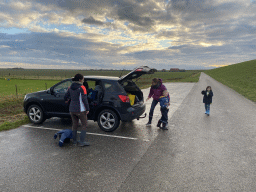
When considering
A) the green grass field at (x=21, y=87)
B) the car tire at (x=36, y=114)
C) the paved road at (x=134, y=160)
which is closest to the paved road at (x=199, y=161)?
the paved road at (x=134, y=160)

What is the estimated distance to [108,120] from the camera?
6.12m

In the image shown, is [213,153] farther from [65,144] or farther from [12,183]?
[12,183]

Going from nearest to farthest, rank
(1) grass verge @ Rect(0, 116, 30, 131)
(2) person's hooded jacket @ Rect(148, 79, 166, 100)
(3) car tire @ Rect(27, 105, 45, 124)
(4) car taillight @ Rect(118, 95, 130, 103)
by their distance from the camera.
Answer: (4) car taillight @ Rect(118, 95, 130, 103) < (1) grass verge @ Rect(0, 116, 30, 131) < (2) person's hooded jacket @ Rect(148, 79, 166, 100) < (3) car tire @ Rect(27, 105, 45, 124)

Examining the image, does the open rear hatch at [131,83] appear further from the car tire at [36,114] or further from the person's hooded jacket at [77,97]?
the car tire at [36,114]

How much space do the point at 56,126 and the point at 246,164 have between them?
6.02 meters

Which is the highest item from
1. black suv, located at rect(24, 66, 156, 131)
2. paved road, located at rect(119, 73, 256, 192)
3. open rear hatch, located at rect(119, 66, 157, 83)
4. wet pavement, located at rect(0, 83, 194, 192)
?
open rear hatch, located at rect(119, 66, 157, 83)

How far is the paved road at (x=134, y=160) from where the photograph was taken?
3.20 m

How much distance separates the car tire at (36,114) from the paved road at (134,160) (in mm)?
425

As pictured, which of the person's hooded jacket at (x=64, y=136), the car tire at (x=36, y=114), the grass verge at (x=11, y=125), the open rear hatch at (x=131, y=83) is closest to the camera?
the person's hooded jacket at (x=64, y=136)

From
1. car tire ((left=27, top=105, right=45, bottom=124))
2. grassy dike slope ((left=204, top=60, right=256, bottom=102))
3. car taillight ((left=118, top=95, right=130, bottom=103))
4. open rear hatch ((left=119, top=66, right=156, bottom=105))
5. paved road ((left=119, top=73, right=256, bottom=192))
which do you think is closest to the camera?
paved road ((left=119, top=73, right=256, bottom=192))

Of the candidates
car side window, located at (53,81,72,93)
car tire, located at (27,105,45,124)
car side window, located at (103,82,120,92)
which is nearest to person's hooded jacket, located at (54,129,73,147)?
car side window, located at (103,82,120,92)

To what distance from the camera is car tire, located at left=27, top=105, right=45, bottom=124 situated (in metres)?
6.87

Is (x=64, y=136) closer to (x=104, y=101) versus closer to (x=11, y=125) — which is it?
(x=104, y=101)

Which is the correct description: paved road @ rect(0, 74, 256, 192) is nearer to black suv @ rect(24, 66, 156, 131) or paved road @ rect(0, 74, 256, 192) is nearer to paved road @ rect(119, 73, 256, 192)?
paved road @ rect(119, 73, 256, 192)
